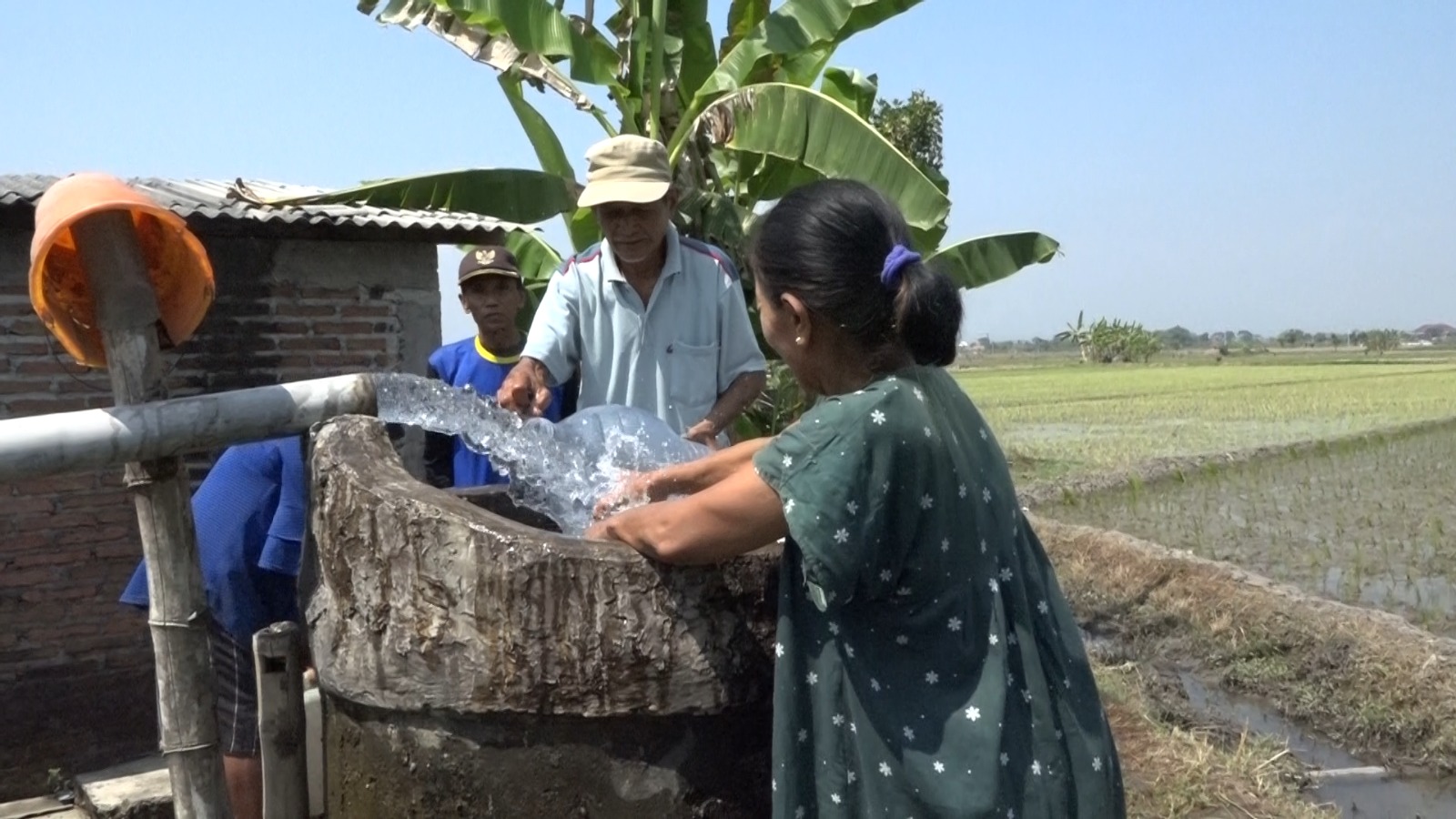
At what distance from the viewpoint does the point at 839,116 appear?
20.7 feet

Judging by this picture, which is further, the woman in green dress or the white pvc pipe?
the white pvc pipe

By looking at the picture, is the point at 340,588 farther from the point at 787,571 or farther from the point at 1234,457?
the point at 1234,457

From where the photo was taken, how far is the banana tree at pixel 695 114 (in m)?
6.35

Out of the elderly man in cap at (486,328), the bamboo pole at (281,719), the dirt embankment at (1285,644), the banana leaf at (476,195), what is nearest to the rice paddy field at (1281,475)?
the dirt embankment at (1285,644)

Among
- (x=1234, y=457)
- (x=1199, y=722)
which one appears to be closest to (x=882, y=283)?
(x=1199, y=722)

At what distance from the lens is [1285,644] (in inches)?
286

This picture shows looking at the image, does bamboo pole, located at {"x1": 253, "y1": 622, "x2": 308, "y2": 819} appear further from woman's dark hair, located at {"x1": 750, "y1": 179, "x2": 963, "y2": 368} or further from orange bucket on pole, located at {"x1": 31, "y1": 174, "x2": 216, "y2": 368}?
woman's dark hair, located at {"x1": 750, "y1": 179, "x2": 963, "y2": 368}

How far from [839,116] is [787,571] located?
15.8 feet

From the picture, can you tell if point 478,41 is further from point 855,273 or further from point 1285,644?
point 855,273

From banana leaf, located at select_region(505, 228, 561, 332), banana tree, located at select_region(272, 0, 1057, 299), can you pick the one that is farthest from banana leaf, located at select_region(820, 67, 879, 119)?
banana leaf, located at select_region(505, 228, 561, 332)

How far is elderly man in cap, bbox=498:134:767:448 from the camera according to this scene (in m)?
3.16

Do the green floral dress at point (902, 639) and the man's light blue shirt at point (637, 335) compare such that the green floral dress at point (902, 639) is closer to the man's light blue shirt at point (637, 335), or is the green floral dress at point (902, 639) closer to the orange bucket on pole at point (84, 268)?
the orange bucket on pole at point (84, 268)

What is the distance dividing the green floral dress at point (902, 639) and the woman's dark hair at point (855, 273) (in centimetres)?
7

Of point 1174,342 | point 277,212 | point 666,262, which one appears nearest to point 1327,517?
point 277,212
